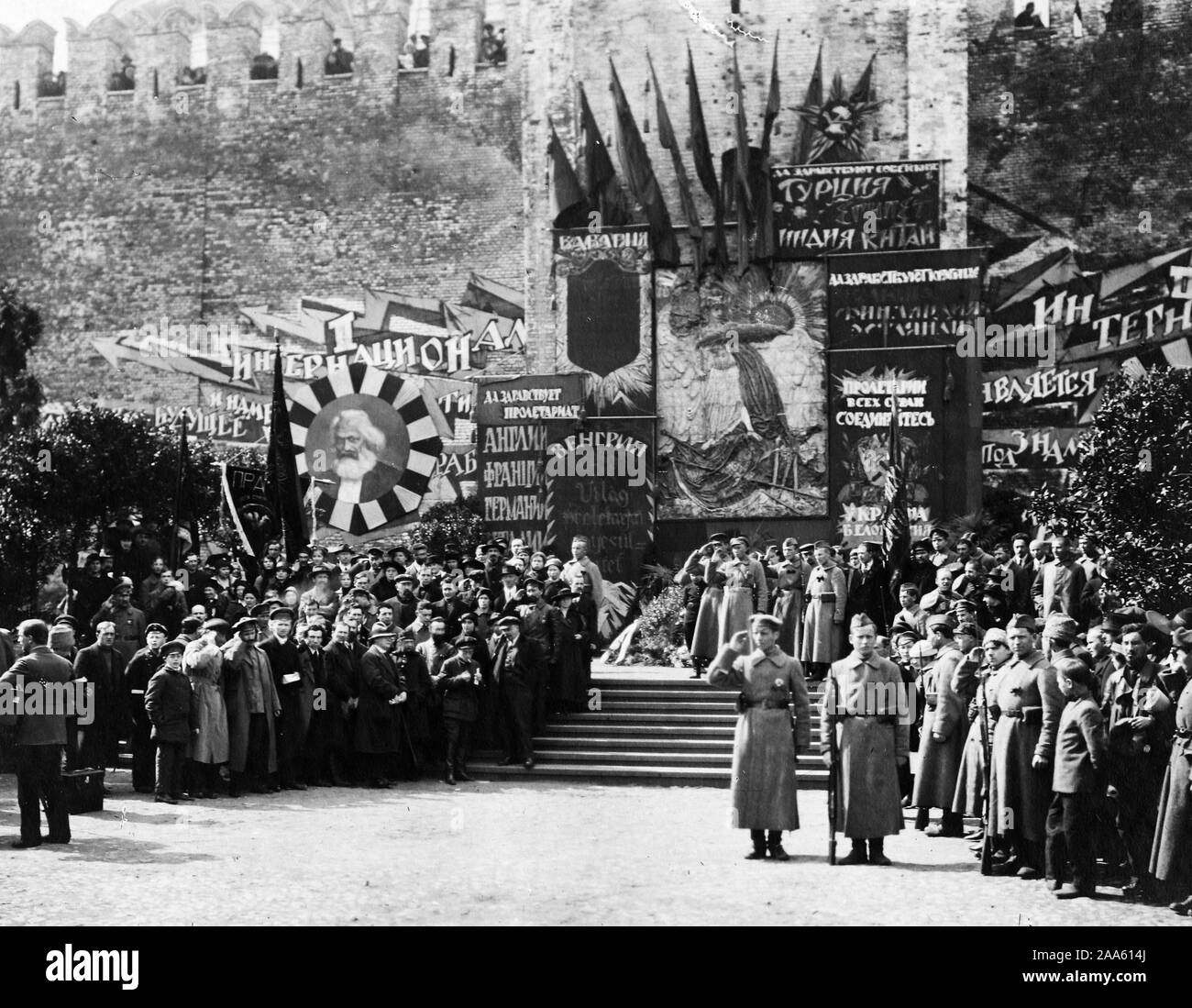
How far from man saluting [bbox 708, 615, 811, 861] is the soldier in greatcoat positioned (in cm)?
678

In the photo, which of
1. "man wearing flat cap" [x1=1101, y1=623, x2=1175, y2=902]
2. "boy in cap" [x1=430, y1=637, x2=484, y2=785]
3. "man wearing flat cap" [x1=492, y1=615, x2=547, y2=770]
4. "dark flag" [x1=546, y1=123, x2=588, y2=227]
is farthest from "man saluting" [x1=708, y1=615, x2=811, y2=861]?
"dark flag" [x1=546, y1=123, x2=588, y2=227]

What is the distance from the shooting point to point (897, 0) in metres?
29.3

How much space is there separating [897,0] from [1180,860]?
71.8ft

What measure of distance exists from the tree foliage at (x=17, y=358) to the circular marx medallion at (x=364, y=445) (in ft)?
16.3

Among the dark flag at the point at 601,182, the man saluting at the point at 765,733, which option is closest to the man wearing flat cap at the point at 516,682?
the man saluting at the point at 765,733

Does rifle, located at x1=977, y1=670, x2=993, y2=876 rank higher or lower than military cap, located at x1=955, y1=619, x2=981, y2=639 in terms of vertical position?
lower

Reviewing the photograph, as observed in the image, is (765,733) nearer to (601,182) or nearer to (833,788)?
(833,788)

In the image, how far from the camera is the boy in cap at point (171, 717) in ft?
48.9

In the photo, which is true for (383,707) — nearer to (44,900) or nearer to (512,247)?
(44,900)

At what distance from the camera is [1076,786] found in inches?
418

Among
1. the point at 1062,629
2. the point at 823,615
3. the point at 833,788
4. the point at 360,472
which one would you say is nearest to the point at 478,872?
the point at 833,788

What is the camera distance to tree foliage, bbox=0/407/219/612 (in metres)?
25.5

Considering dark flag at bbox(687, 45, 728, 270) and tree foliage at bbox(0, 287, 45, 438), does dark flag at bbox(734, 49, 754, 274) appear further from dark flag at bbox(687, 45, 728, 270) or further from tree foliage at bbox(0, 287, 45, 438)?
tree foliage at bbox(0, 287, 45, 438)
